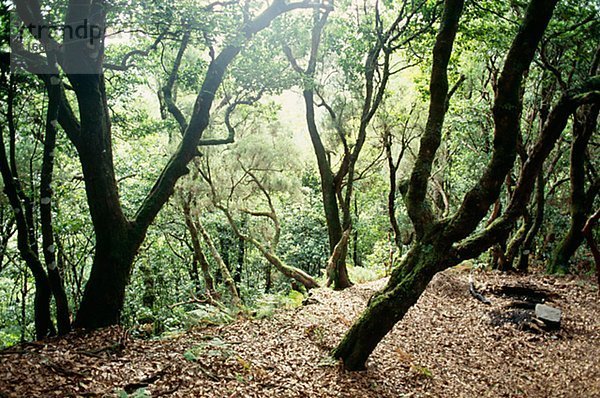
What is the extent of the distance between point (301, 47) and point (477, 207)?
674cm

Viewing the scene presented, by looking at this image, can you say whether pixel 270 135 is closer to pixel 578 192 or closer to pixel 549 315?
pixel 578 192

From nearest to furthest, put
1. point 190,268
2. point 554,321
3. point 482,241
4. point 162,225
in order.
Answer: point 482,241 < point 554,321 < point 162,225 < point 190,268

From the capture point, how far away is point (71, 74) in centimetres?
555

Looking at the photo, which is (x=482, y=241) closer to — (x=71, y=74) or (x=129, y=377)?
(x=129, y=377)

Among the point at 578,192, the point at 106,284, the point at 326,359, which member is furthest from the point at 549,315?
the point at 106,284

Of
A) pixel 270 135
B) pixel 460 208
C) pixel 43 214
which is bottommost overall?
pixel 43 214

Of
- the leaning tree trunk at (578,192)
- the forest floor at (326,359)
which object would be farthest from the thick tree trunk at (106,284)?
the leaning tree trunk at (578,192)

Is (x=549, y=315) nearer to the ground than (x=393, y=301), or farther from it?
nearer to the ground

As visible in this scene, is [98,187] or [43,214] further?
[98,187]

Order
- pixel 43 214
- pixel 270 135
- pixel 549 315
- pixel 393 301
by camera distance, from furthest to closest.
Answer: pixel 270 135, pixel 549 315, pixel 43 214, pixel 393 301

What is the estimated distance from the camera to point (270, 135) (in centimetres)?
1265

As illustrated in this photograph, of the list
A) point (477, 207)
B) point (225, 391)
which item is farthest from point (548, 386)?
point (225, 391)

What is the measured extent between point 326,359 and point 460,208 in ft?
8.44

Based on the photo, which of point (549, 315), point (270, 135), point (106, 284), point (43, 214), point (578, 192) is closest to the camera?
point (43, 214)
